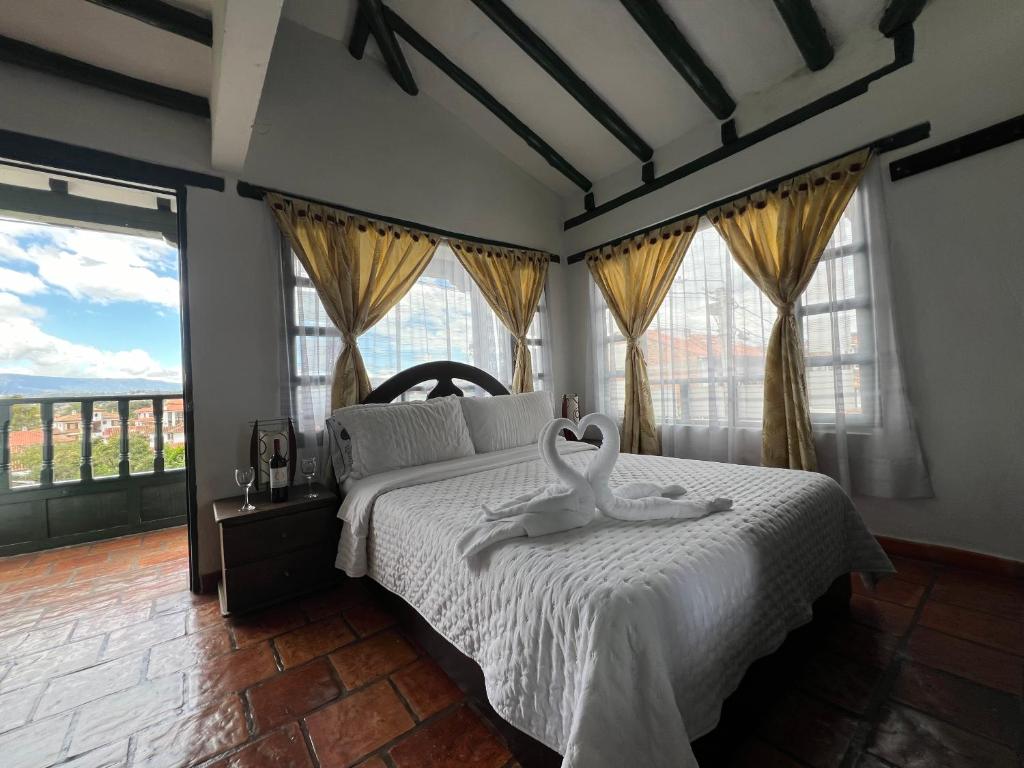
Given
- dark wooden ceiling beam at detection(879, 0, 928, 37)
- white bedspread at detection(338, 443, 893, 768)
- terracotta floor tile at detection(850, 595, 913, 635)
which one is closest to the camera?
white bedspread at detection(338, 443, 893, 768)

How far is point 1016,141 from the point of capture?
6.38ft

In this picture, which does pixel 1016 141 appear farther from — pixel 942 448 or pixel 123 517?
pixel 123 517

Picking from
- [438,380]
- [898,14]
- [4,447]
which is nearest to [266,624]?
[438,380]

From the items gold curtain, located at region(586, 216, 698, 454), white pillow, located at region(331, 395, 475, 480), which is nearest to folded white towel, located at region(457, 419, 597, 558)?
white pillow, located at region(331, 395, 475, 480)

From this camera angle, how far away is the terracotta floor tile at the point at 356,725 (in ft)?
3.81

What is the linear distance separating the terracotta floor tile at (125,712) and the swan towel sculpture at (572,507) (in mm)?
1147

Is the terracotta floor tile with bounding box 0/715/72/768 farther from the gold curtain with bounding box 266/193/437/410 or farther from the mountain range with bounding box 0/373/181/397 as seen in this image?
the mountain range with bounding box 0/373/181/397

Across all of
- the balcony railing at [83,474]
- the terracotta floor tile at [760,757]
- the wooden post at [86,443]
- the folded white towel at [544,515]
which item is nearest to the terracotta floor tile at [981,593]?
the terracotta floor tile at [760,757]

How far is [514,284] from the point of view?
3.53 meters

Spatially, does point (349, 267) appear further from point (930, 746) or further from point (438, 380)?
point (930, 746)

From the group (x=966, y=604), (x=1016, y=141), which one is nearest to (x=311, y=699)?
(x=966, y=604)

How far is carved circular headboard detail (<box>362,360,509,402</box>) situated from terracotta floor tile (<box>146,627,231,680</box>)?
1.34 m

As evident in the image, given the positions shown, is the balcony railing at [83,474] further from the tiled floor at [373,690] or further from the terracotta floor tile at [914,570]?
the terracotta floor tile at [914,570]

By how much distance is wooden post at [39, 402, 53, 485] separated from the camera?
9.43 ft
